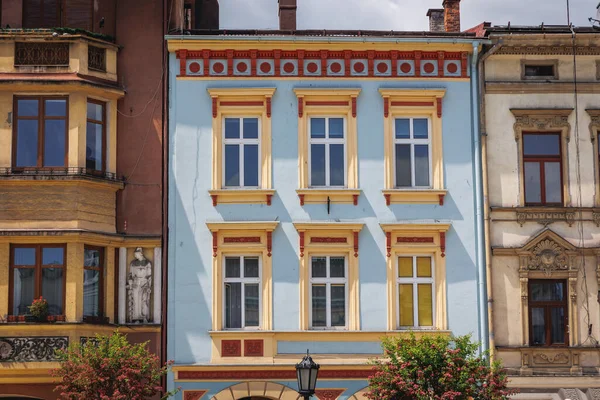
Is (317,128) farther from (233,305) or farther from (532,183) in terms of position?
(532,183)

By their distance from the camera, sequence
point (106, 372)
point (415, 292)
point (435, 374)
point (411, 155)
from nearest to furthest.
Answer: point (106, 372)
point (435, 374)
point (415, 292)
point (411, 155)

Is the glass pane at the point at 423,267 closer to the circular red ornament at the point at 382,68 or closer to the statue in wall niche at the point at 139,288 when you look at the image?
the circular red ornament at the point at 382,68

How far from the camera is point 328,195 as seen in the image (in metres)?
29.0

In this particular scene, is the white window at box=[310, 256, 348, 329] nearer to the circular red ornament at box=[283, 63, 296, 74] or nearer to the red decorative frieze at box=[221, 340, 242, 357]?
the red decorative frieze at box=[221, 340, 242, 357]

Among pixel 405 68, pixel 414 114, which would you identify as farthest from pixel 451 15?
pixel 414 114

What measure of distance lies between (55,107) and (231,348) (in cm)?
772

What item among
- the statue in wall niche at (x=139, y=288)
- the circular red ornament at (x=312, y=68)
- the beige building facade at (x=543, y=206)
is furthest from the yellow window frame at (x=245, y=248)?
the beige building facade at (x=543, y=206)

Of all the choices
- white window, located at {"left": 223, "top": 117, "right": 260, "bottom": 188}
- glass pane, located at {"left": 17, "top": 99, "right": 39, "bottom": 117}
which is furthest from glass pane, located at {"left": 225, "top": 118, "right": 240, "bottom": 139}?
glass pane, located at {"left": 17, "top": 99, "right": 39, "bottom": 117}

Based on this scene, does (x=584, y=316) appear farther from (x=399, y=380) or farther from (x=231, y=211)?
(x=231, y=211)

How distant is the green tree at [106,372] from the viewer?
2516 cm

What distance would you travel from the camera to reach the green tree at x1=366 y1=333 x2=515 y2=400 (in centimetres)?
2533

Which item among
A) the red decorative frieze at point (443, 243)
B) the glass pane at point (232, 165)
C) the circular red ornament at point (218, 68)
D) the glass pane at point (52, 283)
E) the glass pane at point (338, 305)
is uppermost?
the circular red ornament at point (218, 68)

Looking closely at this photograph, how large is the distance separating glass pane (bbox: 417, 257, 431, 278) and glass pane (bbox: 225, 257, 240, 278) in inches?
189

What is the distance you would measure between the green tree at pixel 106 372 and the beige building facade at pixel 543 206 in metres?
9.24
